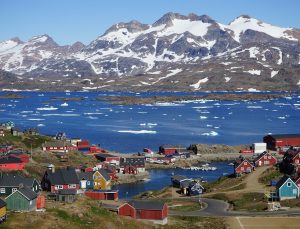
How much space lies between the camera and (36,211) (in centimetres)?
3903

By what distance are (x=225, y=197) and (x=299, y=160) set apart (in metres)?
14.0

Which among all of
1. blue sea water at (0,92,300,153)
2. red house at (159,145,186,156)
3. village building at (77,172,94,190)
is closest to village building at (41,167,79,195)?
village building at (77,172,94,190)

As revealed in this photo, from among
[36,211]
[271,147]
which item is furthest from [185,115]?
[36,211]

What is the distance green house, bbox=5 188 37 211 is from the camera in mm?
40312

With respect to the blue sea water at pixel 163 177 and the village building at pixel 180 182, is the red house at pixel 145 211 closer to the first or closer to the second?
the village building at pixel 180 182

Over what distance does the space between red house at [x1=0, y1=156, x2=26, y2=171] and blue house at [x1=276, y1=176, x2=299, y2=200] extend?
2786 centimetres

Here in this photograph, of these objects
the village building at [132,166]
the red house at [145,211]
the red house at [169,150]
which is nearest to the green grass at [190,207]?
the red house at [145,211]

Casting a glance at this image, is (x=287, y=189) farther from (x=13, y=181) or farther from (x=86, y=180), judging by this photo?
(x=13, y=181)

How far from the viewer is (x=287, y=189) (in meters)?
51.5

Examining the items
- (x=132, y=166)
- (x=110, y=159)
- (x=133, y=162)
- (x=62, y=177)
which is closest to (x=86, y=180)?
(x=62, y=177)

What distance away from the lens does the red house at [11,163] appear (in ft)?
212

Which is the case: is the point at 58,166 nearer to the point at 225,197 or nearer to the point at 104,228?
the point at 225,197

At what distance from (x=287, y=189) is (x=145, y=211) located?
557 inches

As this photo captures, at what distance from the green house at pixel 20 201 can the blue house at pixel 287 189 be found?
69.2 ft
